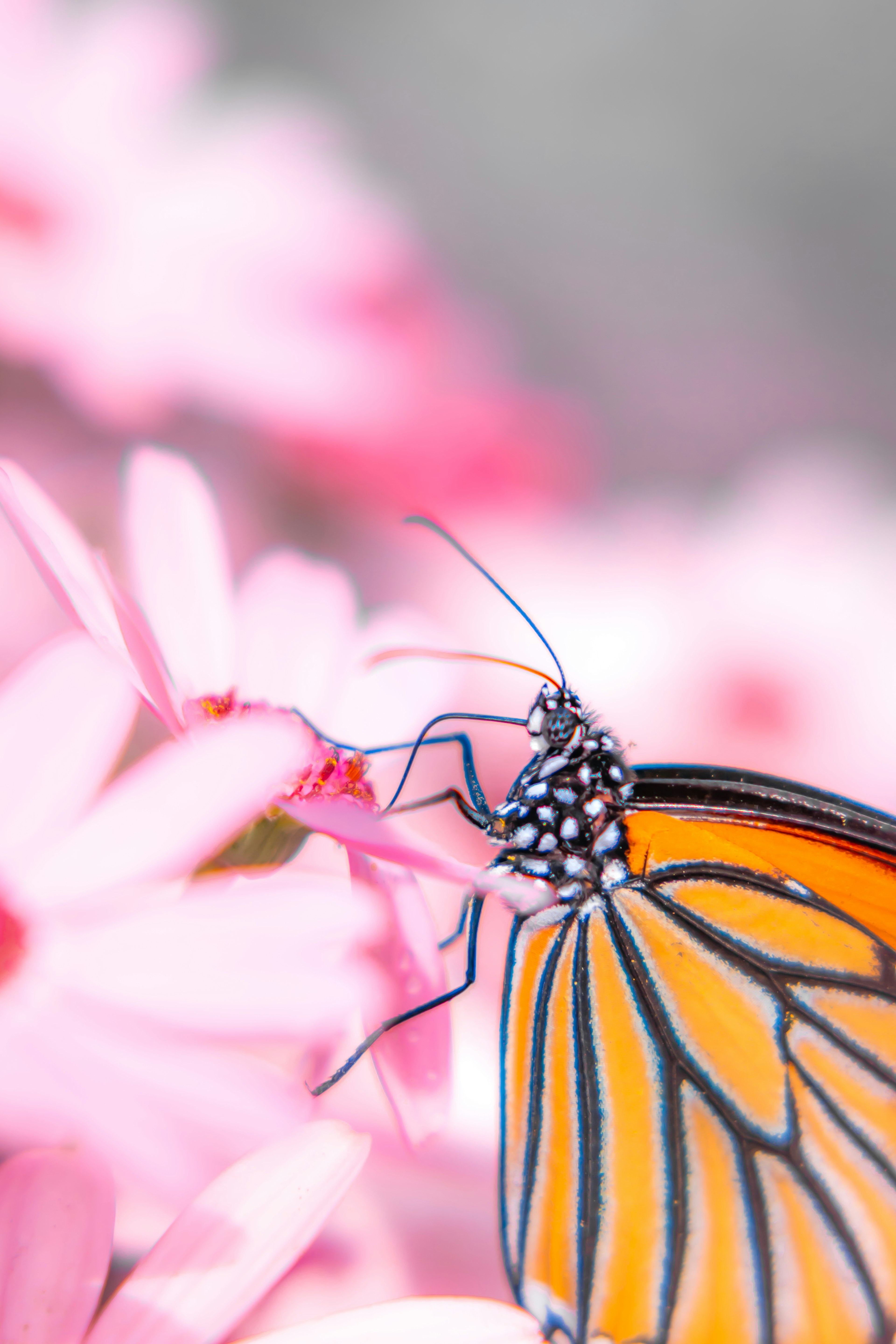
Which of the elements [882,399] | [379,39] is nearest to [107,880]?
[379,39]

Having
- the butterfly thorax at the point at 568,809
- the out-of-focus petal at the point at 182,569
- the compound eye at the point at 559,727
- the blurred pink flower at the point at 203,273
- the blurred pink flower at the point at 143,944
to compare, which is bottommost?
the blurred pink flower at the point at 143,944

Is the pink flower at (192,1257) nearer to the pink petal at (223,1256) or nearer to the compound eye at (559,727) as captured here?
the pink petal at (223,1256)

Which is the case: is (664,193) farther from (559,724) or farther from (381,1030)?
(381,1030)

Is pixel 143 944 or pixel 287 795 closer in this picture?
pixel 143 944

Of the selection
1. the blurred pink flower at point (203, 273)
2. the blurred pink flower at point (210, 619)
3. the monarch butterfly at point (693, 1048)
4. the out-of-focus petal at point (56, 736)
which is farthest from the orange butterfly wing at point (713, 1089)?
the blurred pink flower at point (203, 273)

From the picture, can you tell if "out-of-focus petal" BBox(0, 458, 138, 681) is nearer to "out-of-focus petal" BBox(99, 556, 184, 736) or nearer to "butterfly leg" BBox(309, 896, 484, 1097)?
"out-of-focus petal" BBox(99, 556, 184, 736)

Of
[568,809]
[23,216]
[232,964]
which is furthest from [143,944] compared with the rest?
[23,216]

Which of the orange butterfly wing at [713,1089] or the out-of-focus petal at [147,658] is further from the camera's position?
the orange butterfly wing at [713,1089]
